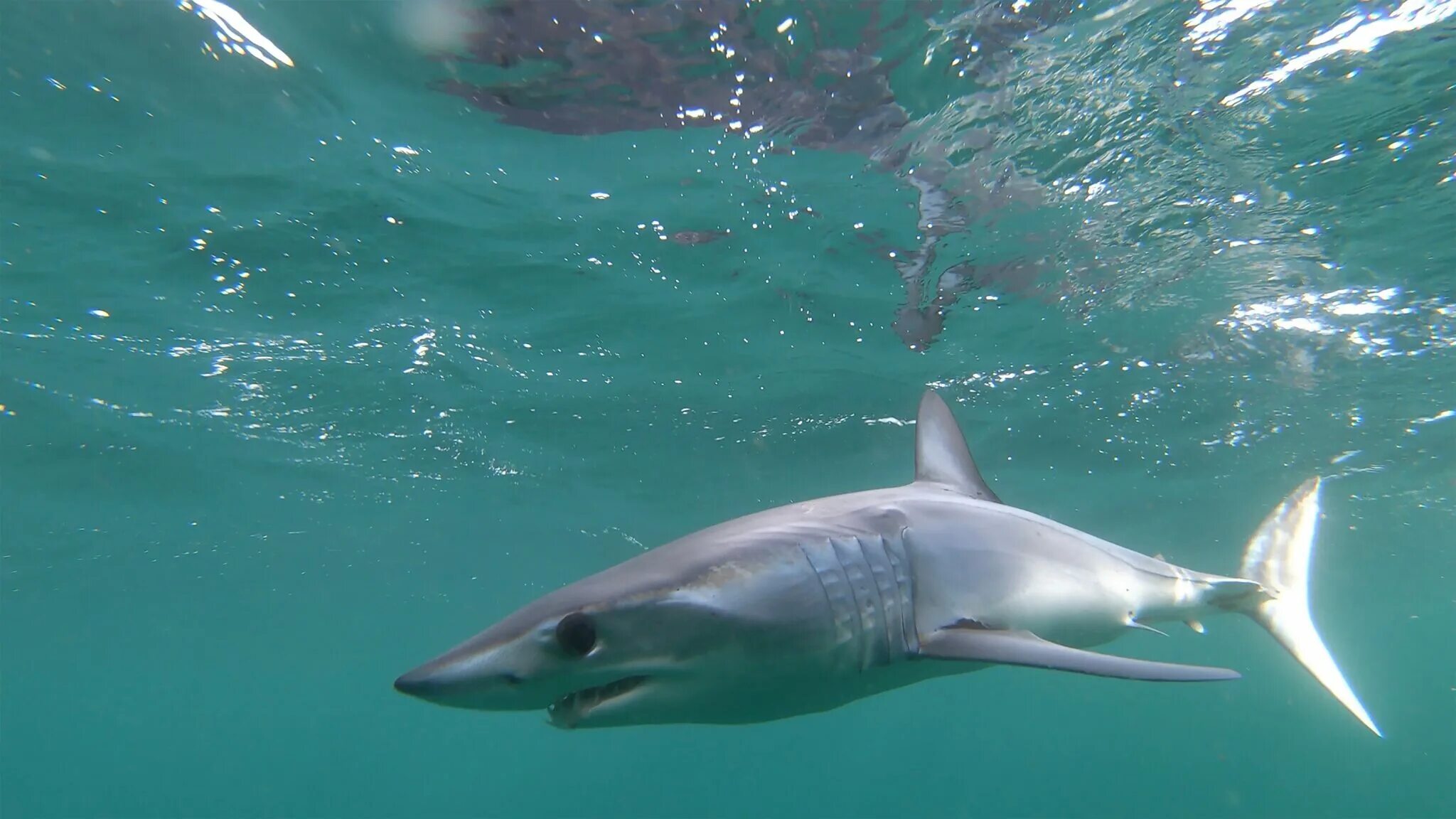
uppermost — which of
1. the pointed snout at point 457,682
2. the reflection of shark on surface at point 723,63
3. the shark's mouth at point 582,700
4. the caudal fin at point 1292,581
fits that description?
the reflection of shark on surface at point 723,63

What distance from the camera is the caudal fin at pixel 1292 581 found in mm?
6527

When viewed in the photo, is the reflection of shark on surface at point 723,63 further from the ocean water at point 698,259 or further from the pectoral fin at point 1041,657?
the pectoral fin at point 1041,657

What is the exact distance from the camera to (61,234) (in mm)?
9688

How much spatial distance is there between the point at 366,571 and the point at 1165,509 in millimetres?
27459

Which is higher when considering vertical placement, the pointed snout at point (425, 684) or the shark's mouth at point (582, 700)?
the pointed snout at point (425, 684)

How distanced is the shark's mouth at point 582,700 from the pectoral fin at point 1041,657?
1304 mm

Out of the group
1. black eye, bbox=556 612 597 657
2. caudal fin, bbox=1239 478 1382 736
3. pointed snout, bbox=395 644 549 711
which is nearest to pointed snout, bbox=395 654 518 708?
pointed snout, bbox=395 644 549 711

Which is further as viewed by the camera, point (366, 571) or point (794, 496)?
point (366, 571)

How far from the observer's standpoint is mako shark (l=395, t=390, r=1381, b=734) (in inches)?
104

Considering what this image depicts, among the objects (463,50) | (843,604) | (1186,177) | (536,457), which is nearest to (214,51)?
(463,50)

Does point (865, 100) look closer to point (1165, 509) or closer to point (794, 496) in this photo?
point (794, 496)

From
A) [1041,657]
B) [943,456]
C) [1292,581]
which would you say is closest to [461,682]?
[1041,657]

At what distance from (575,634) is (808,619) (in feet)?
3.11

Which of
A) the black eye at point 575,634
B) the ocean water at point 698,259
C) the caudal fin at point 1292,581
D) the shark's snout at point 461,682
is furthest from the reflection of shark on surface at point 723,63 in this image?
the shark's snout at point 461,682
